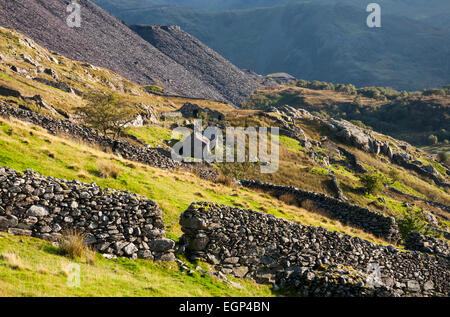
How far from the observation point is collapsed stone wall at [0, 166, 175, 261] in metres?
9.66

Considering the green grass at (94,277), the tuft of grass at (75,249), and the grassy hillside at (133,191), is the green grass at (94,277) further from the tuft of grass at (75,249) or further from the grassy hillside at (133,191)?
the tuft of grass at (75,249)

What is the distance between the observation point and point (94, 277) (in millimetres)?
8258

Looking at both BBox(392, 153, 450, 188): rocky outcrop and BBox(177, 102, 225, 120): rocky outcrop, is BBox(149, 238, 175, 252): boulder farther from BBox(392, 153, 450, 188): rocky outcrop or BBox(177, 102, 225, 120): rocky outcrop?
BBox(392, 153, 450, 188): rocky outcrop

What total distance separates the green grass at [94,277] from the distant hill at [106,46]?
5062 inches

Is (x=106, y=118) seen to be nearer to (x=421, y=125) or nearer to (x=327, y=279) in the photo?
(x=327, y=279)

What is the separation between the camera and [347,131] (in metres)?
80.9

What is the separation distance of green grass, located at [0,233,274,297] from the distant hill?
422ft

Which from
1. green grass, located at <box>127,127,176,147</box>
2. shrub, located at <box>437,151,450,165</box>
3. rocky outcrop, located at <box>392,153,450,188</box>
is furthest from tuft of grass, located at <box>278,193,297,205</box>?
shrub, located at <box>437,151,450,165</box>

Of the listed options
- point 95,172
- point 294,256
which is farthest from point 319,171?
point 95,172

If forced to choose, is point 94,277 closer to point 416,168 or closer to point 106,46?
point 416,168

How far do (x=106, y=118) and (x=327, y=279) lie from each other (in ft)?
96.5

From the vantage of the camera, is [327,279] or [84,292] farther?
[327,279]

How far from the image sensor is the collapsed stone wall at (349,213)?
998 inches
